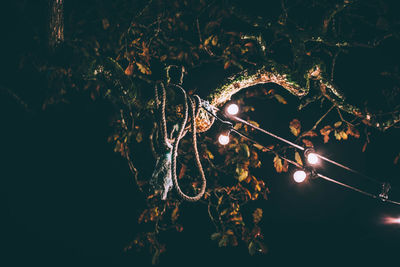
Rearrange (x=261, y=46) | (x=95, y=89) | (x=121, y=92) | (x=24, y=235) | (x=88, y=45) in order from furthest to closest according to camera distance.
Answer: (x=24, y=235), (x=95, y=89), (x=88, y=45), (x=261, y=46), (x=121, y=92)

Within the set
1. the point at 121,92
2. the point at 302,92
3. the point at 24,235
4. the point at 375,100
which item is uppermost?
the point at 375,100

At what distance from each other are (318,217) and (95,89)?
4.28 metres

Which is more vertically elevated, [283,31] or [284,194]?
[283,31]

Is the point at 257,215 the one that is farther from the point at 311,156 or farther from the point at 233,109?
the point at 233,109

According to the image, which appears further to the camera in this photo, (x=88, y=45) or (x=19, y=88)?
(x=19, y=88)

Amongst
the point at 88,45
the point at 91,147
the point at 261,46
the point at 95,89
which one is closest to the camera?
the point at 261,46

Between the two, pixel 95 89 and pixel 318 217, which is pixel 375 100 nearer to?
pixel 318 217

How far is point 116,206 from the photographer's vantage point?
14.2 feet

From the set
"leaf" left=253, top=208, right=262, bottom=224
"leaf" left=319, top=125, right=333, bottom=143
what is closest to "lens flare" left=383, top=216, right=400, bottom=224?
A: "leaf" left=319, top=125, right=333, bottom=143

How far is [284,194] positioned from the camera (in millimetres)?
4168

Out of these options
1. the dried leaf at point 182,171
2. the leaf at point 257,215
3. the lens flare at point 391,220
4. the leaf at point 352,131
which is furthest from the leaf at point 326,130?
the dried leaf at point 182,171

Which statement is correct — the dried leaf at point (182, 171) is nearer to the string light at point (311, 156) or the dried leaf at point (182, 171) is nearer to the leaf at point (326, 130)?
the string light at point (311, 156)

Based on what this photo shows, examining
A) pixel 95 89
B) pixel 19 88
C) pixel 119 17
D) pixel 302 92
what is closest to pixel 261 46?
pixel 302 92

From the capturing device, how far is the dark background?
4020 mm
